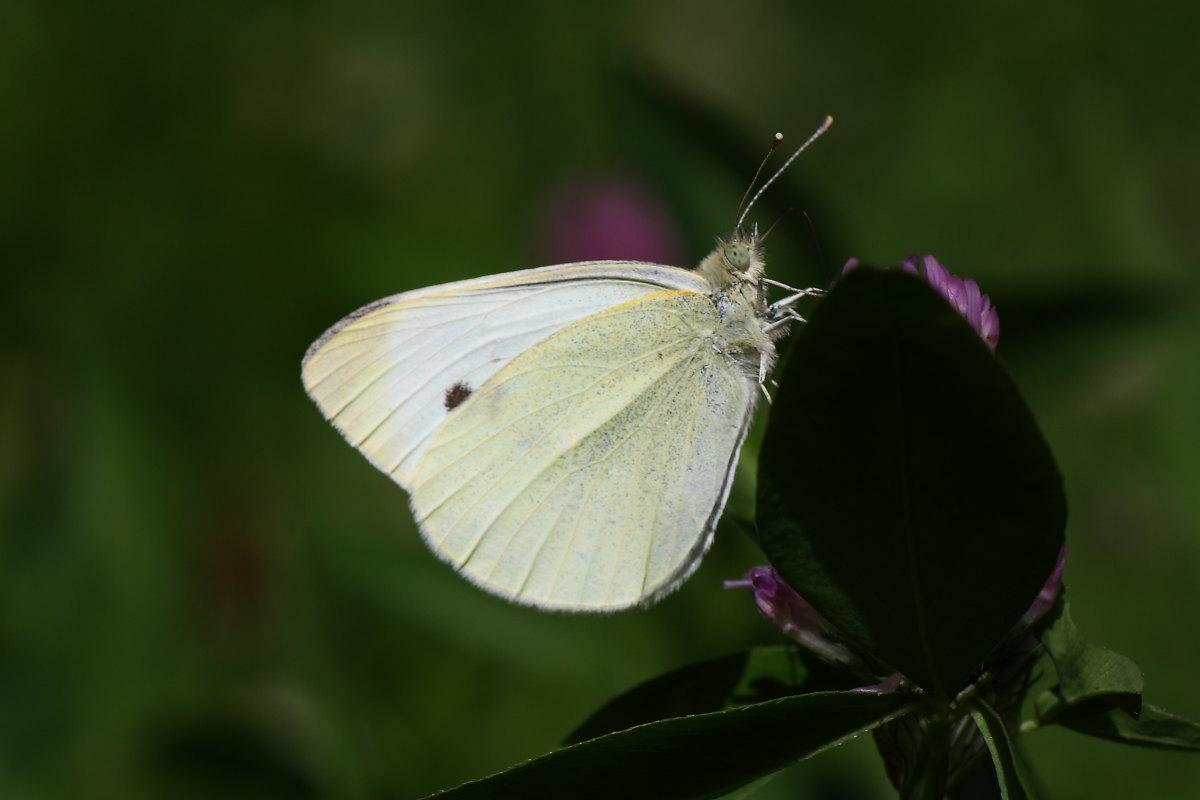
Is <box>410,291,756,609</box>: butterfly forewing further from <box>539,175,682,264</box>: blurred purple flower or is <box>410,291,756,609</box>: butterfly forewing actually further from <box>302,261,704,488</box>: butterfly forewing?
<box>539,175,682,264</box>: blurred purple flower

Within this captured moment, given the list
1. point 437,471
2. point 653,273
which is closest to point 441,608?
point 437,471

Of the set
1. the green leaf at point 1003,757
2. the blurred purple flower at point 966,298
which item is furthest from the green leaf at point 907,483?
the blurred purple flower at point 966,298

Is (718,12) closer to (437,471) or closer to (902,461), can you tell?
(437,471)

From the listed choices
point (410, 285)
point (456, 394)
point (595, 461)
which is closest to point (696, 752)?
point (595, 461)

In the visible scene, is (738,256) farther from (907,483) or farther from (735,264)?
(907,483)

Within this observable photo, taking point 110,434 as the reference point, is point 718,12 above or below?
above

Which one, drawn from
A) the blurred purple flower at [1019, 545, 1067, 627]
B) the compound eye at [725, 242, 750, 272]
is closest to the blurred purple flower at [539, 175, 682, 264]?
the compound eye at [725, 242, 750, 272]

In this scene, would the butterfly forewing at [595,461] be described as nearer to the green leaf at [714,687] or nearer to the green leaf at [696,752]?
the green leaf at [714,687]
